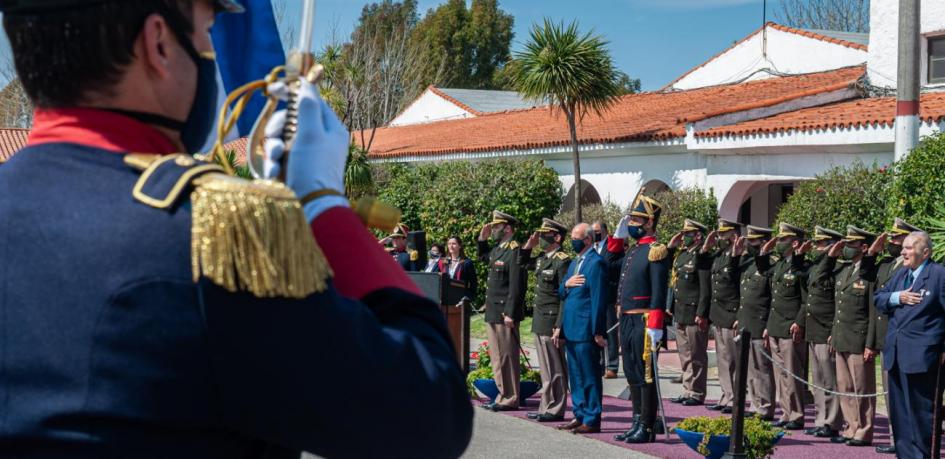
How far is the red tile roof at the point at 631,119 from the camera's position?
58.9ft

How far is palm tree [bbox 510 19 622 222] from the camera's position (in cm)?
1767

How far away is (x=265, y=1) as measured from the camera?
3.06 metres

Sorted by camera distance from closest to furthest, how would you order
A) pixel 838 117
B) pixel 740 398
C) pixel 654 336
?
1. pixel 740 398
2. pixel 654 336
3. pixel 838 117

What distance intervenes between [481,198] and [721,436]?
1284cm

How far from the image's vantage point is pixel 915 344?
7.62 metres

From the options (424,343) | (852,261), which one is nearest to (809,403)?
(852,261)

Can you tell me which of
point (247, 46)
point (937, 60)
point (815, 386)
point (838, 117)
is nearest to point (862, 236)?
point (815, 386)

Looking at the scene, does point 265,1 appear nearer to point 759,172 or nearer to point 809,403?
point 809,403

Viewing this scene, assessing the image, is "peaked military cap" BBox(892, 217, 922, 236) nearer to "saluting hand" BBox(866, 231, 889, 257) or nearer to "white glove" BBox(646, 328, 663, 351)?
"saluting hand" BBox(866, 231, 889, 257)

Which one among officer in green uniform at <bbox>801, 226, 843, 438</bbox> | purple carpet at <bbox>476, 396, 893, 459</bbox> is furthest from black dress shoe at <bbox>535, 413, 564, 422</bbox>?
officer in green uniform at <bbox>801, 226, 843, 438</bbox>

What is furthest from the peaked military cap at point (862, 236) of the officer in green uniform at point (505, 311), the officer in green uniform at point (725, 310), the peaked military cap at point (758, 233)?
the officer in green uniform at point (505, 311)

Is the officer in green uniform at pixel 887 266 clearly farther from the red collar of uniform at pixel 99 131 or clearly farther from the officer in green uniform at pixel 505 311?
the red collar of uniform at pixel 99 131

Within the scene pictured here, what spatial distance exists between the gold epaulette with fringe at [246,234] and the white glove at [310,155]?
0.10m

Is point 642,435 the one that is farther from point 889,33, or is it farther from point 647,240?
point 889,33
